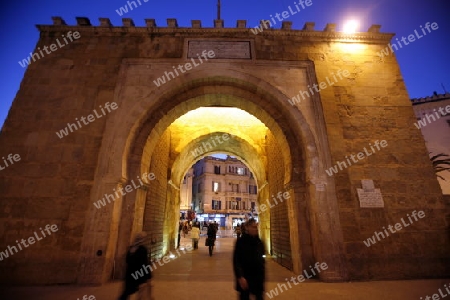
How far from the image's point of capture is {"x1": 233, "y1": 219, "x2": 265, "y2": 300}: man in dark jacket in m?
2.97

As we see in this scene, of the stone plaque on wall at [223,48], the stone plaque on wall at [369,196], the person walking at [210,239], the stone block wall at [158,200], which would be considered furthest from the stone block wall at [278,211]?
the stone block wall at [158,200]

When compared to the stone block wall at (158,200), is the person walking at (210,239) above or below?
below

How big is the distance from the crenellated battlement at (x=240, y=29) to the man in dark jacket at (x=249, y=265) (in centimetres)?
674

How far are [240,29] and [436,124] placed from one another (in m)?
16.7

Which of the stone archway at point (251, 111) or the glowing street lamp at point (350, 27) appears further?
the glowing street lamp at point (350, 27)

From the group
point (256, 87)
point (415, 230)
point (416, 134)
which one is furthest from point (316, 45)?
point (415, 230)

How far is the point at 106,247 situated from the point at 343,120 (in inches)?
286

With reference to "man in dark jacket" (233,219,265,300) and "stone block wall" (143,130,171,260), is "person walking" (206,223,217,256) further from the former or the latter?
"man in dark jacket" (233,219,265,300)

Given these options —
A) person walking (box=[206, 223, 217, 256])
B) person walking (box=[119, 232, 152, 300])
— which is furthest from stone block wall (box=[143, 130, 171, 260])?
person walking (box=[119, 232, 152, 300])

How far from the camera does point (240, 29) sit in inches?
288

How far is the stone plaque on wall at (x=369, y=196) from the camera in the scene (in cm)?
564

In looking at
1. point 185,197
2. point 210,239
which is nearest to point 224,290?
point 210,239

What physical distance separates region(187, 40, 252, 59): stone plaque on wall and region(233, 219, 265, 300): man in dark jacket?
574cm

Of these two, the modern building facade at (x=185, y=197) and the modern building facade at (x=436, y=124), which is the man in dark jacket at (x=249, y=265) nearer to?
the modern building facade at (x=436, y=124)
